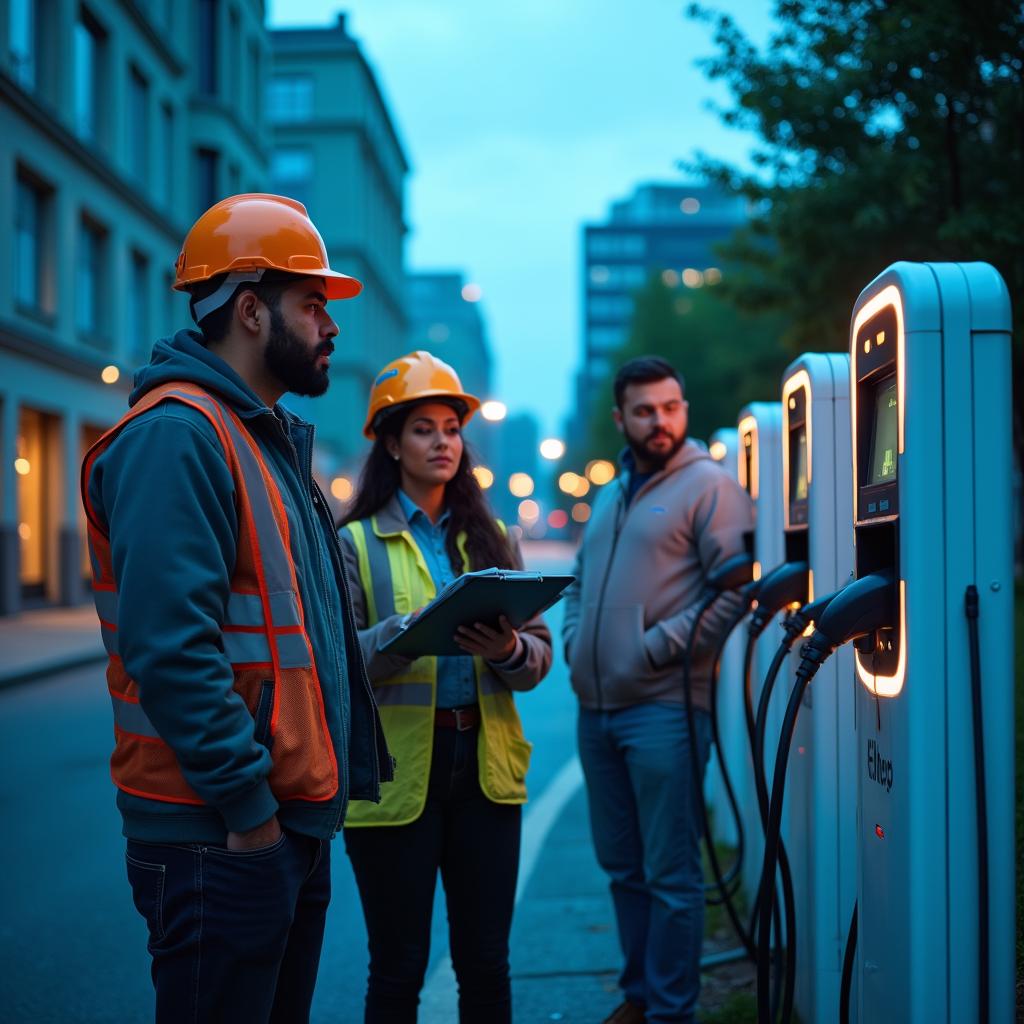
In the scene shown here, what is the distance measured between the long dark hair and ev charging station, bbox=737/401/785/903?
1.07 meters

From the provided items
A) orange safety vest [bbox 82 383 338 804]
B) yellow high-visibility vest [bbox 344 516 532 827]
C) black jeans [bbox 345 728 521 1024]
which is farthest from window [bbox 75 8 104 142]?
orange safety vest [bbox 82 383 338 804]

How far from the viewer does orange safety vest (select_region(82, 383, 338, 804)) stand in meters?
2.35

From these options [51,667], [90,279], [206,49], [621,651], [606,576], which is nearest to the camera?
[621,651]

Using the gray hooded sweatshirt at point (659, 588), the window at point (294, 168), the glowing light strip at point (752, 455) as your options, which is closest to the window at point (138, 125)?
the window at point (294, 168)

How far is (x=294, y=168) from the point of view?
182ft

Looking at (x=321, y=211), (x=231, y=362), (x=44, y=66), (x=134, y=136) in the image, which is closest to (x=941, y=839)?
(x=231, y=362)

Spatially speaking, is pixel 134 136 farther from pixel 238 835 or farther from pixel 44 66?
pixel 238 835

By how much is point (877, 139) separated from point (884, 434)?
9.62m

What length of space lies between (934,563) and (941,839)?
506 millimetres

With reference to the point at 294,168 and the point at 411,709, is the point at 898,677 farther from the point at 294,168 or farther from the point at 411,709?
the point at 294,168

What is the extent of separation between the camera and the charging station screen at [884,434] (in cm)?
254

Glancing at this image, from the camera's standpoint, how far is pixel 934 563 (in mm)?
2344

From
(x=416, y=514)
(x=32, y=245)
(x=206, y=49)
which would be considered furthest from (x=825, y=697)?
(x=206, y=49)

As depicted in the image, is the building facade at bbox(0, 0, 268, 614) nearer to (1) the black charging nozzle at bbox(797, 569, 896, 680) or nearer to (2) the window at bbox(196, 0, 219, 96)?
(2) the window at bbox(196, 0, 219, 96)
